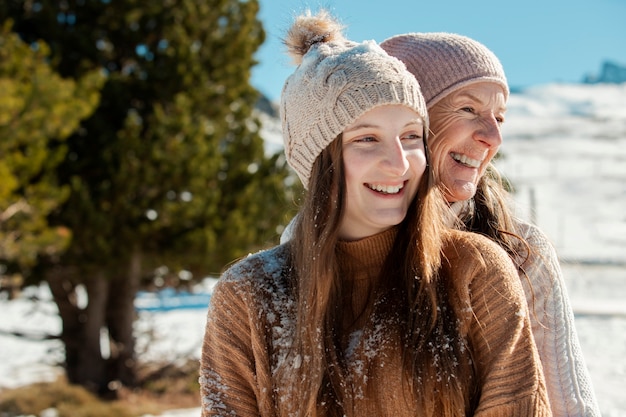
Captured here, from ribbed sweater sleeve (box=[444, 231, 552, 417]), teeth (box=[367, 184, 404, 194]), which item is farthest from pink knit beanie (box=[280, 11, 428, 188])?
ribbed sweater sleeve (box=[444, 231, 552, 417])

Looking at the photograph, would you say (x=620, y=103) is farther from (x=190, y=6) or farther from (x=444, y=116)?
(x=444, y=116)

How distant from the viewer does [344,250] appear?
1582mm

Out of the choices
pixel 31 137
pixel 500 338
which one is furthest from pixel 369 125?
pixel 31 137

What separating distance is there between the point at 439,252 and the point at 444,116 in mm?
438

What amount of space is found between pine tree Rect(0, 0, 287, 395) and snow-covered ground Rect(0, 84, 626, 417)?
1.86m

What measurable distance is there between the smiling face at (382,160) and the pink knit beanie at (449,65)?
0.27m

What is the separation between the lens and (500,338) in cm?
133

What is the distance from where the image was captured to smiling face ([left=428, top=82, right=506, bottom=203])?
1723mm

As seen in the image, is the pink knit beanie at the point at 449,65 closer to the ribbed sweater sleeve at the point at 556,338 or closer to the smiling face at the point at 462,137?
the smiling face at the point at 462,137

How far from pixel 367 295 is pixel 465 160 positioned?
455 millimetres

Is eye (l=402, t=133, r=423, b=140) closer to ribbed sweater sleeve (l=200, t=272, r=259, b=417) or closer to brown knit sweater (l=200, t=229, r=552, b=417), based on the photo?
brown knit sweater (l=200, t=229, r=552, b=417)

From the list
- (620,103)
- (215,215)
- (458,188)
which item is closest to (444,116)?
(458,188)

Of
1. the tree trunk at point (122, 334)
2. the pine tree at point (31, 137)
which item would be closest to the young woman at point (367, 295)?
the pine tree at point (31, 137)

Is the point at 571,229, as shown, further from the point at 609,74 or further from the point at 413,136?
the point at 609,74
